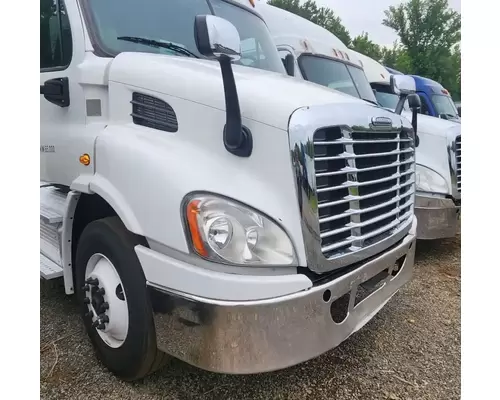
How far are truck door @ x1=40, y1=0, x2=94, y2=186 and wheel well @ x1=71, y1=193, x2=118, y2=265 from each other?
0.53 feet

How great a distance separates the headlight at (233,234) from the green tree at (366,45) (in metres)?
2.26

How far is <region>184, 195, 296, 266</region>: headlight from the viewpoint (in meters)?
1.75

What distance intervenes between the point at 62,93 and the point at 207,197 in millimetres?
1279

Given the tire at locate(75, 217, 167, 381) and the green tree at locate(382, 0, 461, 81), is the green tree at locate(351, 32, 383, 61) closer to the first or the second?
the green tree at locate(382, 0, 461, 81)

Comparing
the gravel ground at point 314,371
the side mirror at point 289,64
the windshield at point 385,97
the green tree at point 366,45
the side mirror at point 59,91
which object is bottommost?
the gravel ground at point 314,371

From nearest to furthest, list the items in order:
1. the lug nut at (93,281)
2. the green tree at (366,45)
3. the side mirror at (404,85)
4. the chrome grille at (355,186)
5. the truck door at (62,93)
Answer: the chrome grille at (355,186) → the lug nut at (93,281) → the truck door at (62,93) → the side mirror at (404,85) → the green tree at (366,45)

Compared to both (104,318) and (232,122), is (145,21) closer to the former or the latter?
(232,122)

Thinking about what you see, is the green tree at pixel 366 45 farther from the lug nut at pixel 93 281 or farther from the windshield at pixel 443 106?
the lug nut at pixel 93 281

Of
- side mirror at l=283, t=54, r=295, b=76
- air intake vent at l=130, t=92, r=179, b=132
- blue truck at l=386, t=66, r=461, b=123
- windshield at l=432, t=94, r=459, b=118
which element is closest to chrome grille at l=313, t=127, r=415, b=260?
air intake vent at l=130, t=92, r=179, b=132

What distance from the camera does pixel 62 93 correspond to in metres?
2.49

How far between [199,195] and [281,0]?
3311 mm

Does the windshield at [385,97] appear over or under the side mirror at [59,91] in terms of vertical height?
over

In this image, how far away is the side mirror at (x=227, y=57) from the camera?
68.7 inches

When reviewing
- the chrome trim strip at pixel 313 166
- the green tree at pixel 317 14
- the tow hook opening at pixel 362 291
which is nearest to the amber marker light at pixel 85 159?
the chrome trim strip at pixel 313 166
